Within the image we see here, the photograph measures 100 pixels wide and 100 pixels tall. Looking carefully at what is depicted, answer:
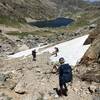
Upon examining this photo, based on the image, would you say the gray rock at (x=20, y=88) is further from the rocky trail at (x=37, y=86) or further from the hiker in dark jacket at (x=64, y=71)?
the hiker in dark jacket at (x=64, y=71)

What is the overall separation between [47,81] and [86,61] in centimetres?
248

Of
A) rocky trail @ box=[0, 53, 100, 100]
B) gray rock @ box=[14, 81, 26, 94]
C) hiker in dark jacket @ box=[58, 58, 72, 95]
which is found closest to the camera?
hiker in dark jacket @ box=[58, 58, 72, 95]

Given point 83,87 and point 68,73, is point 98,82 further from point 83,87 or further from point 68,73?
point 68,73

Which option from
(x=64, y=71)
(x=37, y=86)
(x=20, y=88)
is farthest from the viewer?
(x=37, y=86)

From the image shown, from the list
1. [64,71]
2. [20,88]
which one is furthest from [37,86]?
[64,71]

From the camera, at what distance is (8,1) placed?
170 m

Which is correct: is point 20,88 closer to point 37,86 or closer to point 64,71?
point 37,86

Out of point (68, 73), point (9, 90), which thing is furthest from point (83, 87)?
point (9, 90)

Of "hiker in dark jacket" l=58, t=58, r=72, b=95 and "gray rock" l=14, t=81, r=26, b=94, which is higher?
"hiker in dark jacket" l=58, t=58, r=72, b=95

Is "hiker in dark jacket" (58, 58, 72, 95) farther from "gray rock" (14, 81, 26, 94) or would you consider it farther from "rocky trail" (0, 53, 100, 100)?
"gray rock" (14, 81, 26, 94)

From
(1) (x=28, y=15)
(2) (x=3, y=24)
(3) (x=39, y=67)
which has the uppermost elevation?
(1) (x=28, y=15)

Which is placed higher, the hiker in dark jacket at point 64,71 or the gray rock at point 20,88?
the hiker in dark jacket at point 64,71

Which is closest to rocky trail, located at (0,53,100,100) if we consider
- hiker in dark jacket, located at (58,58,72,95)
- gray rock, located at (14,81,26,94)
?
gray rock, located at (14,81,26,94)

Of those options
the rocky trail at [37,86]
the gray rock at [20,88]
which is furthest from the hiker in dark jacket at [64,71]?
the gray rock at [20,88]
